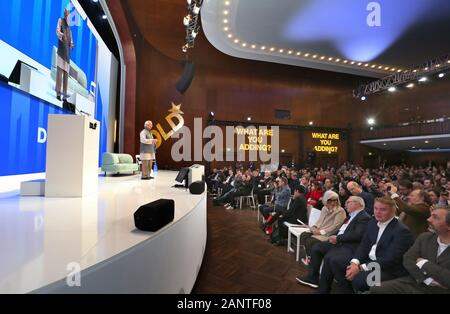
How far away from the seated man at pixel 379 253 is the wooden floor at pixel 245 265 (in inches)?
14.5

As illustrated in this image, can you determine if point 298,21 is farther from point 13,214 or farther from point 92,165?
point 13,214

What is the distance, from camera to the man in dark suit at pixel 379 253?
1841mm

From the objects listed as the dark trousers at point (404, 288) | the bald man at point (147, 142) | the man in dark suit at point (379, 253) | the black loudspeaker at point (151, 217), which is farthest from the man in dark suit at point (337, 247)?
the bald man at point (147, 142)

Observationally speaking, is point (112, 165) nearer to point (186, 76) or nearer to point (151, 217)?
point (186, 76)

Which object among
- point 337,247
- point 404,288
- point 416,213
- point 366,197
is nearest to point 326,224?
point 337,247

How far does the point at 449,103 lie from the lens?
39.6 ft

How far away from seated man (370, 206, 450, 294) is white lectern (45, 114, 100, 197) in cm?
292

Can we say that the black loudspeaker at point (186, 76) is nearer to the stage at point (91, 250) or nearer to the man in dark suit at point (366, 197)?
the man in dark suit at point (366, 197)

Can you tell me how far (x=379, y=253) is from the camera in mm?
1949

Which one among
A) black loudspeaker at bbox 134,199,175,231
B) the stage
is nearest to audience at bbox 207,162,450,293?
the stage

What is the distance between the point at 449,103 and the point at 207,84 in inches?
494

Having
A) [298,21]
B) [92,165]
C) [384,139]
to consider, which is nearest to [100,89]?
[92,165]
